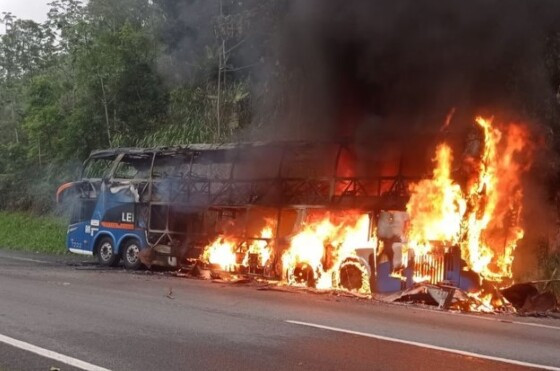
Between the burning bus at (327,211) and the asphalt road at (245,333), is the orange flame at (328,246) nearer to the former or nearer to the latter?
the burning bus at (327,211)

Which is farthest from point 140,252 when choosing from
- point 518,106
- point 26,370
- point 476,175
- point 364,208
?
point 26,370

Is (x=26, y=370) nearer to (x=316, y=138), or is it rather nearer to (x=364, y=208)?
(x=364, y=208)

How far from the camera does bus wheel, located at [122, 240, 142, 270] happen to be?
15.3m

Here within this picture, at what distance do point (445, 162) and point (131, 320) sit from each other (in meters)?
6.31

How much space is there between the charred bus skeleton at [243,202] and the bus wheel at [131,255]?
0.03 m

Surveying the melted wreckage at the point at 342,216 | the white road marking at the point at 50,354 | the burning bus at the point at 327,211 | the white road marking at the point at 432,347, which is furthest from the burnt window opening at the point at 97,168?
the white road marking at the point at 50,354

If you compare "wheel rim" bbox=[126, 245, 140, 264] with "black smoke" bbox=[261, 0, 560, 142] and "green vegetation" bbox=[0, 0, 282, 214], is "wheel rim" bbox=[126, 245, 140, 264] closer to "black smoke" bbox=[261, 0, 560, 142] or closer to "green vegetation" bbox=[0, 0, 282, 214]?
"black smoke" bbox=[261, 0, 560, 142]

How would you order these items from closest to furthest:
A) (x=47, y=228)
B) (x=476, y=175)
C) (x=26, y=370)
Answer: (x=26, y=370), (x=476, y=175), (x=47, y=228)

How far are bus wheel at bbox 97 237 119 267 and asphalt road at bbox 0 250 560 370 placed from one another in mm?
4942

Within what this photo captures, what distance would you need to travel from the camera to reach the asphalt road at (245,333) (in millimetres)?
5660

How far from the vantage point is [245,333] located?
22.8 ft

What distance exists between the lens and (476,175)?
11.1 metres

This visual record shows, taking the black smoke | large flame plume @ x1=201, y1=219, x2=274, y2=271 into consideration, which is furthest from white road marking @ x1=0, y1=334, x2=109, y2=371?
the black smoke

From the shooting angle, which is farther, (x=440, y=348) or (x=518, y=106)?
(x=518, y=106)
